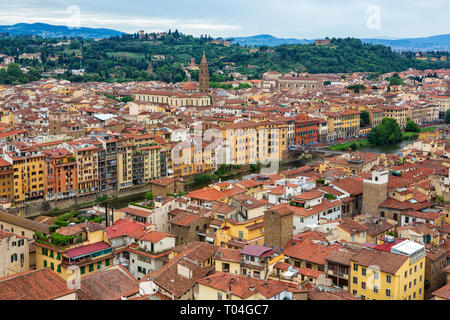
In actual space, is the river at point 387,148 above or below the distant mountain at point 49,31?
below

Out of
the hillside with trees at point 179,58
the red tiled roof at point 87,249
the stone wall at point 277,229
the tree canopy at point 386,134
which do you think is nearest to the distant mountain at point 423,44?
the hillside with trees at point 179,58

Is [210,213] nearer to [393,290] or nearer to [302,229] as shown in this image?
[302,229]

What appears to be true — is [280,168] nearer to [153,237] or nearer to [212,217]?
[212,217]

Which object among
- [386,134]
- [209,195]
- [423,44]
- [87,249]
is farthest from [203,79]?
[423,44]

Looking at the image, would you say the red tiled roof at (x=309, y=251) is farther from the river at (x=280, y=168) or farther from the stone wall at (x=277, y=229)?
the river at (x=280, y=168)

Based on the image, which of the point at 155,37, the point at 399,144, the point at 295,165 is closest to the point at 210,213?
the point at 295,165
